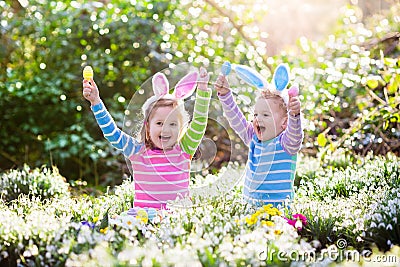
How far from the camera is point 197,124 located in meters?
3.62

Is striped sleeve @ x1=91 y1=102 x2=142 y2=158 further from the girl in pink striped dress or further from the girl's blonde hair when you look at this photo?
the girl's blonde hair

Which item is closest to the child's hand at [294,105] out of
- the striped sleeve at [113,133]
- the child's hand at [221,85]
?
the child's hand at [221,85]

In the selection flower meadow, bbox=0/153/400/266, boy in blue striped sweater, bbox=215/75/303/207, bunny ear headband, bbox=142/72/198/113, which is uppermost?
bunny ear headband, bbox=142/72/198/113

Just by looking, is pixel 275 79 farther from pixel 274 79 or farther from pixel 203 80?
pixel 203 80

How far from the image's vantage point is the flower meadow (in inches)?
97.2

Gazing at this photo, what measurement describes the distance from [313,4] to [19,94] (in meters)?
6.59

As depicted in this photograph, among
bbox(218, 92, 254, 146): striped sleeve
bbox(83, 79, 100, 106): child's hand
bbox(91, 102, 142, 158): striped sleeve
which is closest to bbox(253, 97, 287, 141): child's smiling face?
bbox(218, 92, 254, 146): striped sleeve

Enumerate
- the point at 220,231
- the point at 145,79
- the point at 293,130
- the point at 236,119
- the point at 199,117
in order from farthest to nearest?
the point at 145,79 < the point at 236,119 < the point at 199,117 < the point at 293,130 < the point at 220,231

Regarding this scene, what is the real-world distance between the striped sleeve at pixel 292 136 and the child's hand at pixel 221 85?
0.47 meters

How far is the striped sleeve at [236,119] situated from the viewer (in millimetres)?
3750

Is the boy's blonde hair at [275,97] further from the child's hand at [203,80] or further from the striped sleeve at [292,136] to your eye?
the child's hand at [203,80]

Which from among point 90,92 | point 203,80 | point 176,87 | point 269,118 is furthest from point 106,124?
point 269,118

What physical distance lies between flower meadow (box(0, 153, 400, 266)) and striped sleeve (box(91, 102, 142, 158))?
0.41 metres

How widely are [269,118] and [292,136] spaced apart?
0.22 meters
